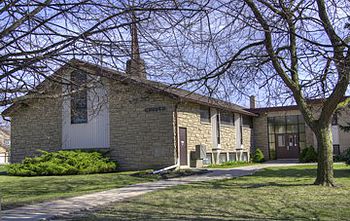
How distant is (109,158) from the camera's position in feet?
76.1

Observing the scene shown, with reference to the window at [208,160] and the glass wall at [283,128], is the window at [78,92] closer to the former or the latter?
the window at [208,160]

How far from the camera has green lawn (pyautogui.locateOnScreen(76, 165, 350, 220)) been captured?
8.98m

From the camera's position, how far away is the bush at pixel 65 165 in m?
21.3

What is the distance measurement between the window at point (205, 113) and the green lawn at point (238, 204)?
459 inches

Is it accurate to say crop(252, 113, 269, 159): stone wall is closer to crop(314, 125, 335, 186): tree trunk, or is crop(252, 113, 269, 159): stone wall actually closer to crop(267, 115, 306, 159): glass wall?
crop(267, 115, 306, 159): glass wall

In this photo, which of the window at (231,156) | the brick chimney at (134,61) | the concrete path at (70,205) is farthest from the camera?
the window at (231,156)

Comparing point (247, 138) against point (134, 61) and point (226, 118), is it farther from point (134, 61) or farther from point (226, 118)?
point (134, 61)

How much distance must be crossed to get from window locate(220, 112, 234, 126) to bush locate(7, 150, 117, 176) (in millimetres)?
8731

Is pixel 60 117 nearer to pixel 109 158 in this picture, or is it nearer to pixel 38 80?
pixel 109 158

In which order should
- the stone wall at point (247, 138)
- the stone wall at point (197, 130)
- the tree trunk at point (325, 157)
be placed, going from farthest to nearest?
1. the stone wall at point (247, 138)
2. the stone wall at point (197, 130)
3. the tree trunk at point (325, 157)

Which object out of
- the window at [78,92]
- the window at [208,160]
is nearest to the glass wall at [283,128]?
the window at [208,160]

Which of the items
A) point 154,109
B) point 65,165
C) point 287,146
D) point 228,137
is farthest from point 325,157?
point 287,146

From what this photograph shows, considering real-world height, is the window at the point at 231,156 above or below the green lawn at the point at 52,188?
above

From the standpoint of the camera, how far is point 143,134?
22.9m
